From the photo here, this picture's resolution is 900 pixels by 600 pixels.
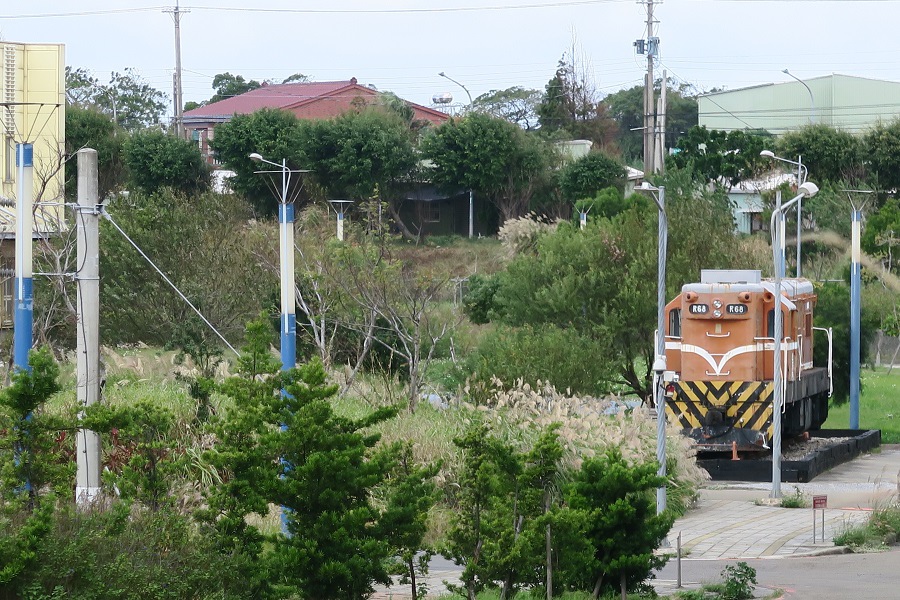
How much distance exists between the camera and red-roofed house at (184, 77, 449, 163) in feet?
249

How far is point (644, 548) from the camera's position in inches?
477

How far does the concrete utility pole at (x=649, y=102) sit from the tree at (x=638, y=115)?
2584 centimetres

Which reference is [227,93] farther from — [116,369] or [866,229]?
[116,369]

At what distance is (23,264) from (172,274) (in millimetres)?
17704

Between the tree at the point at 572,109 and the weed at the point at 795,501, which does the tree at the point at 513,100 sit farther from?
the weed at the point at 795,501

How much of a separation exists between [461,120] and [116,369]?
41474 mm

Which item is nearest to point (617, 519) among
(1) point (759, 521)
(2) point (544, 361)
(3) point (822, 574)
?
(3) point (822, 574)

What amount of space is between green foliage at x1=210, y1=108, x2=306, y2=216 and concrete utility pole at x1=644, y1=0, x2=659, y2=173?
16.8 meters

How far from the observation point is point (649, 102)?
5959cm

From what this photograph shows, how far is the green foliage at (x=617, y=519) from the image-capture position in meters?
11.8

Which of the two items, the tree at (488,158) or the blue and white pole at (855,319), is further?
the tree at (488,158)

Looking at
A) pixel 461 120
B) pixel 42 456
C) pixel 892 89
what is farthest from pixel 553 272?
pixel 892 89

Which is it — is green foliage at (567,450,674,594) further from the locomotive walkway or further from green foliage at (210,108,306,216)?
green foliage at (210,108,306,216)

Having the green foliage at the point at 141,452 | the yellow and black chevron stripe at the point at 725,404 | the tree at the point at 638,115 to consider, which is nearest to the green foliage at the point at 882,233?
the yellow and black chevron stripe at the point at 725,404
